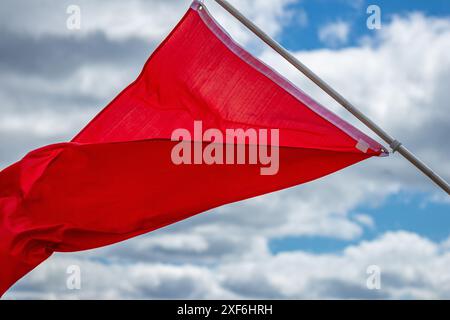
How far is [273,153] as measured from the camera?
11.7 m

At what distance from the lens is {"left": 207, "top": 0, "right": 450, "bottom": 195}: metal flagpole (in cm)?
1059

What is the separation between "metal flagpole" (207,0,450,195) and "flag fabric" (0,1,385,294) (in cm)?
41

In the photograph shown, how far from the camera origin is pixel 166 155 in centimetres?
1205

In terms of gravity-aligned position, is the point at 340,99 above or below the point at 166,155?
above

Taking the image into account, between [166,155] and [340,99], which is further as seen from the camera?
[166,155]

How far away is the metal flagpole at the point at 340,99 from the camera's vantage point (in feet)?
34.8

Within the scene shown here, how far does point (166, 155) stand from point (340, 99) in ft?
8.79

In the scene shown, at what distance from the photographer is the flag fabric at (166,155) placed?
1159cm

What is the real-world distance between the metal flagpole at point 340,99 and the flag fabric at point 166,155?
1.35ft

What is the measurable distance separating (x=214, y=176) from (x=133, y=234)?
1537 millimetres

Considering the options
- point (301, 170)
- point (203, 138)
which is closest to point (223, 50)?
point (203, 138)

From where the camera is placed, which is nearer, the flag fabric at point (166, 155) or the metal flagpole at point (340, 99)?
the metal flagpole at point (340, 99)
